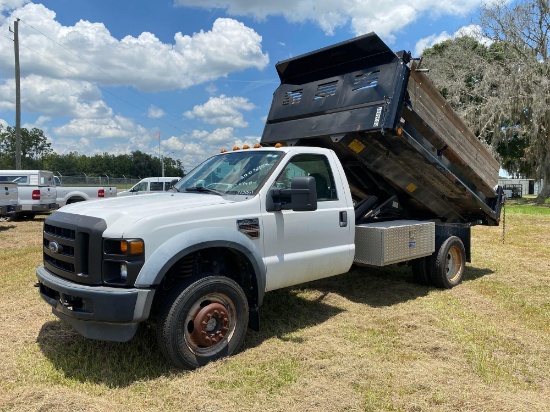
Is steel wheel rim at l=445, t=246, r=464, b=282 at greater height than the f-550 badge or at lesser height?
lesser

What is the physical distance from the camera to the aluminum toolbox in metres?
5.61

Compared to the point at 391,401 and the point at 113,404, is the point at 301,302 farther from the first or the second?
the point at 113,404

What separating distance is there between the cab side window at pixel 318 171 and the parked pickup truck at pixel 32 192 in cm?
1327

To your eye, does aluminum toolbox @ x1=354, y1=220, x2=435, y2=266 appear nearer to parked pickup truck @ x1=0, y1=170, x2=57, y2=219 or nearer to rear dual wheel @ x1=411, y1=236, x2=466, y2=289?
rear dual wheel @ x1=411, y1=236, x2=466, y2=289

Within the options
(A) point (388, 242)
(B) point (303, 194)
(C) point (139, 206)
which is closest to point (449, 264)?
(A) point (388, 242)

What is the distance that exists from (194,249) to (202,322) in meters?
0.62

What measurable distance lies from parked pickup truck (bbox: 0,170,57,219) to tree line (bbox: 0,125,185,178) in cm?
3447

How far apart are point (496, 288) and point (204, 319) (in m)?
4.83

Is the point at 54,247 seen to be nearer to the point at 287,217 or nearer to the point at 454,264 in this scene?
the point at 287,217

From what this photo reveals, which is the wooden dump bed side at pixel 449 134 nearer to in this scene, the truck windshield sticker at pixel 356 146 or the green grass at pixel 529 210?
the truck windshield sticker at pixel 356 146

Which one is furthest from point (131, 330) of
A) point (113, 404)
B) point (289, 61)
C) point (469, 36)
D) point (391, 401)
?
point (469, 36)

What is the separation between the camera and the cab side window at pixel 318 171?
4926 millimetres

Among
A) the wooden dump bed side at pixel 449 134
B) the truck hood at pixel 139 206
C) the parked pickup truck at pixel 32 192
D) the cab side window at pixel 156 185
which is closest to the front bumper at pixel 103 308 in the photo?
the truck hood at pixel 139 206

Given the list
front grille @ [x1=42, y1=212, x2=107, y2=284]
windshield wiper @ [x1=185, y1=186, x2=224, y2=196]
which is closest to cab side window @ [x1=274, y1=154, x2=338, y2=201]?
windshield wiper @ [x1=185, y1=186, x2=224, y2=196]
